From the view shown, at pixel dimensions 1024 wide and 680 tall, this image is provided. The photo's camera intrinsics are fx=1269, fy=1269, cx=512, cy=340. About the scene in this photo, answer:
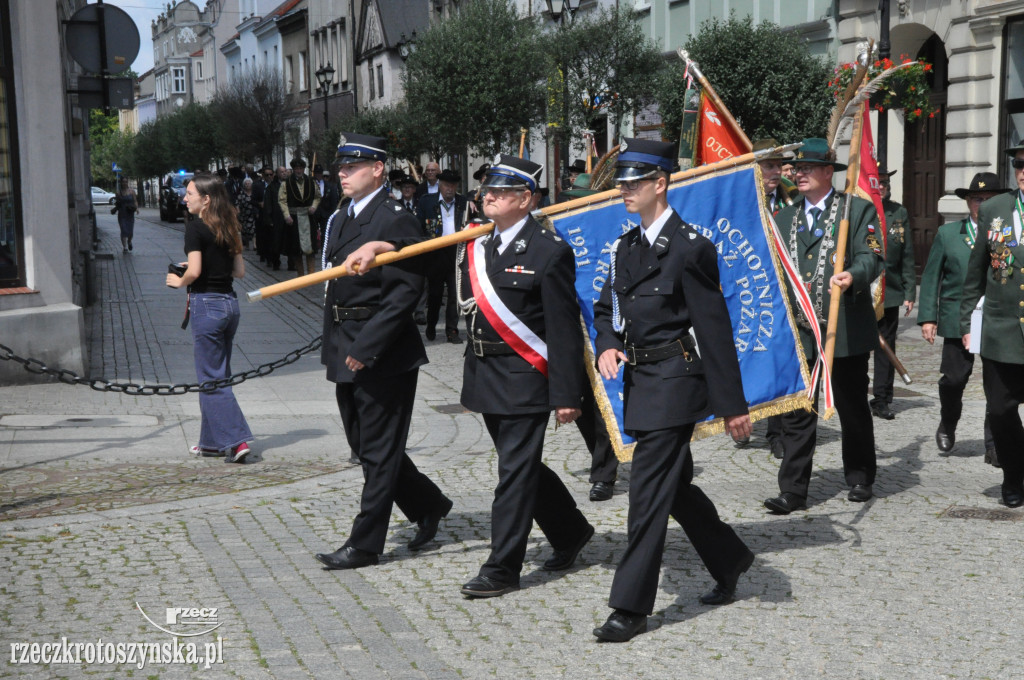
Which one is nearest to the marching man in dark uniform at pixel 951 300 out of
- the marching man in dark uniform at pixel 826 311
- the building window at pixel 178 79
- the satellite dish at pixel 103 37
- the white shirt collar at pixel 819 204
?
the marching man in dark uniform at pixel 826 311

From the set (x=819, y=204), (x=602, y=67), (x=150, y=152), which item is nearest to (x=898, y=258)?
(x=819, y=204)

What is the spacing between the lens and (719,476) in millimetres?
7812

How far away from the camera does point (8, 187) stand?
1091 centimetres

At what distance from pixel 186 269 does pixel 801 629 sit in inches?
192

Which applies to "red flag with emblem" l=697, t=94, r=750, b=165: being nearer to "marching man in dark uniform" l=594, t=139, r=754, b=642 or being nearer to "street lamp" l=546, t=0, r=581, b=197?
"marching man in dark uniform" l=594, t=139, r=754, b=642

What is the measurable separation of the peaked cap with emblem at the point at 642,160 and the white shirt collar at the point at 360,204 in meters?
1.41

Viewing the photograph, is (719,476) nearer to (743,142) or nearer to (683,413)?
(743,142)

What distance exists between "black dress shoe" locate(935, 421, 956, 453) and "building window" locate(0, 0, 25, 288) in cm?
759

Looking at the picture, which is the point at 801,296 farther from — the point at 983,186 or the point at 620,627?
the point at 983,186

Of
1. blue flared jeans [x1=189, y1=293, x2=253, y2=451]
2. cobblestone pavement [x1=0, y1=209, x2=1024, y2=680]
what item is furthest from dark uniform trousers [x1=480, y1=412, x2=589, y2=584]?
blue flared jeans [x1=189, y1=293, x2=253, y2=451]

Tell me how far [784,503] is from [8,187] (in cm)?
742

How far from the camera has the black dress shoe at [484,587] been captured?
5.35m

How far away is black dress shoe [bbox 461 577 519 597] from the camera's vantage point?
5348 mm

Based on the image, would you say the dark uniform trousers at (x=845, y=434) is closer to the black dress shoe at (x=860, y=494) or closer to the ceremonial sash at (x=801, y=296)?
the black dress shoe at (x=860, y=494)
